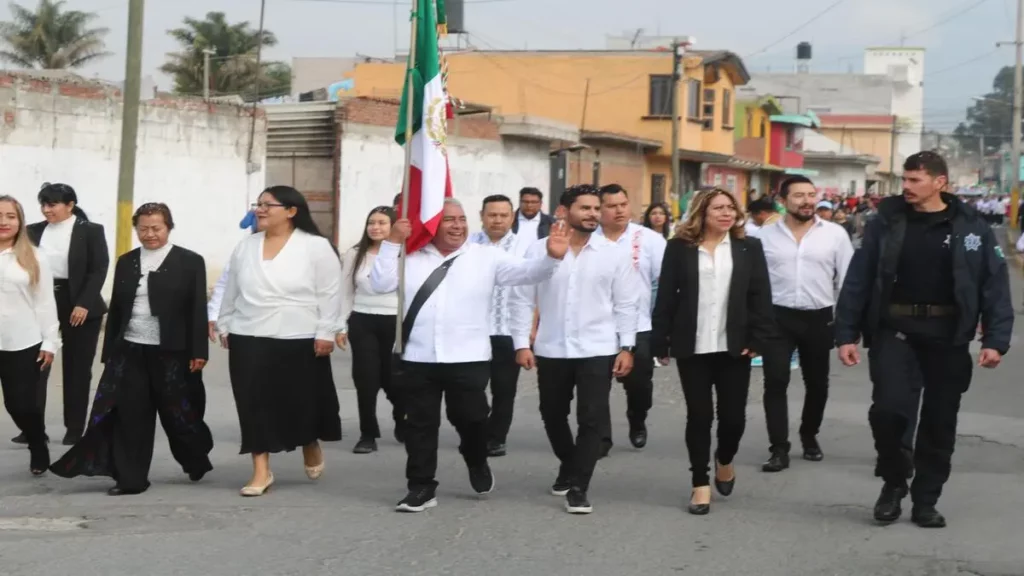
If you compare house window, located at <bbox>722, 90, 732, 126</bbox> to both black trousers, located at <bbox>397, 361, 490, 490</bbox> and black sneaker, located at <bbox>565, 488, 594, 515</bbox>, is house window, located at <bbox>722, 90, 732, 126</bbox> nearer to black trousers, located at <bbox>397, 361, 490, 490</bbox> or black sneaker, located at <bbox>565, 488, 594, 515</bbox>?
black trousers, located at <bbox>397, 361, 490, 490</bbox>

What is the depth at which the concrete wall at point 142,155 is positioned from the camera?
18922mm

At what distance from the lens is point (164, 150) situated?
21.9 metres

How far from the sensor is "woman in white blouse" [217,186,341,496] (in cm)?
834

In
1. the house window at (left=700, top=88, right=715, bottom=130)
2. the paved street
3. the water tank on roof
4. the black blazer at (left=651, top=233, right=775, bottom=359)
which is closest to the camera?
the paved street

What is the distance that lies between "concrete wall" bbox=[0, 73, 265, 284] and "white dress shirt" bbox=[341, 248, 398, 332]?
964cm

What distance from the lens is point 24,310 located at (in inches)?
352

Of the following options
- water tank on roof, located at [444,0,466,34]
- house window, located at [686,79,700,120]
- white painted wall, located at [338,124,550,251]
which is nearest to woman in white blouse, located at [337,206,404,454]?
white painted wall, located at [338,124,550,251]

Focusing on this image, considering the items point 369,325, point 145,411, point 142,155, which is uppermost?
point 142,155

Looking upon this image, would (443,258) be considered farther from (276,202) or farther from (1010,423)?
(1010,423)

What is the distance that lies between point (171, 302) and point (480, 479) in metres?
2.02

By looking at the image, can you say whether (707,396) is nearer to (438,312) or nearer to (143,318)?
(438,312)

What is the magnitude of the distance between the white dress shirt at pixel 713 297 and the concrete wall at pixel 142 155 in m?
12.8

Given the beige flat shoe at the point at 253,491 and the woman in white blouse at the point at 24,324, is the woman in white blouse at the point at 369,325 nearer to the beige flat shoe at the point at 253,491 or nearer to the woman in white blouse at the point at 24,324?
the beige flat shoe at the point at 253,491

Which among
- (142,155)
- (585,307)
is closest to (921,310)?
(585,307)
